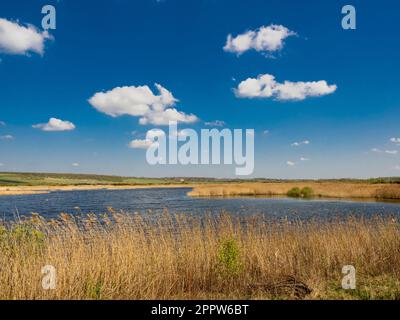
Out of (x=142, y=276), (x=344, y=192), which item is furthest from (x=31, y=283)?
(x=344, y=192)

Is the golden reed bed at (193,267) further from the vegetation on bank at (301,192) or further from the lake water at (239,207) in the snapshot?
the vegetation on bank at (301,192)

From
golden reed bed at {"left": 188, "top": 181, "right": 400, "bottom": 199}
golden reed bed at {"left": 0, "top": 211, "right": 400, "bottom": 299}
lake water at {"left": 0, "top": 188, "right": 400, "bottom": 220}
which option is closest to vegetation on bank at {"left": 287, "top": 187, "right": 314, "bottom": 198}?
golden reed bed at {"left": 188, "top": 181, "right": 400, "bottom": 199}

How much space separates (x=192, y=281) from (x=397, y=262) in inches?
208

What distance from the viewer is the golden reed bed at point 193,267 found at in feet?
21.8

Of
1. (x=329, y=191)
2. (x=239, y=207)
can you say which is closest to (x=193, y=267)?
(x=239, y=207)

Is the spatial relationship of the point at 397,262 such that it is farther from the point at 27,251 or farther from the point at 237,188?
the point at 237,188

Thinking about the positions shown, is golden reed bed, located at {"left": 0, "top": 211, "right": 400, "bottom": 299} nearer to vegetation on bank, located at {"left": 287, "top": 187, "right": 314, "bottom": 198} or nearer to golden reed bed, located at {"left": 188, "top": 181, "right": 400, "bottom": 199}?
golden reed bed, located at {"left": 188, "top": 181, "right": 400, "bottom": 199}

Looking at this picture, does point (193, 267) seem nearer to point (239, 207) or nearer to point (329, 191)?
point (239, 207)

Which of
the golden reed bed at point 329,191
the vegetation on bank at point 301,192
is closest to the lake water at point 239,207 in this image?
the vegetation on bank at point 301,192

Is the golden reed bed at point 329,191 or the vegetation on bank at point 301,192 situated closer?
the golden reed bed at point 329,191

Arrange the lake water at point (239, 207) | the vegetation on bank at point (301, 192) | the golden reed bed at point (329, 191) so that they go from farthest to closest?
the vegetation on bank at point (301, 192), the golden reed bed at point (329, 191), the lake water at point (239, 207)

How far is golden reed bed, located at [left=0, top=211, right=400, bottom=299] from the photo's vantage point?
21.8 feet

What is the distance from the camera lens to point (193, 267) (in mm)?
8547
